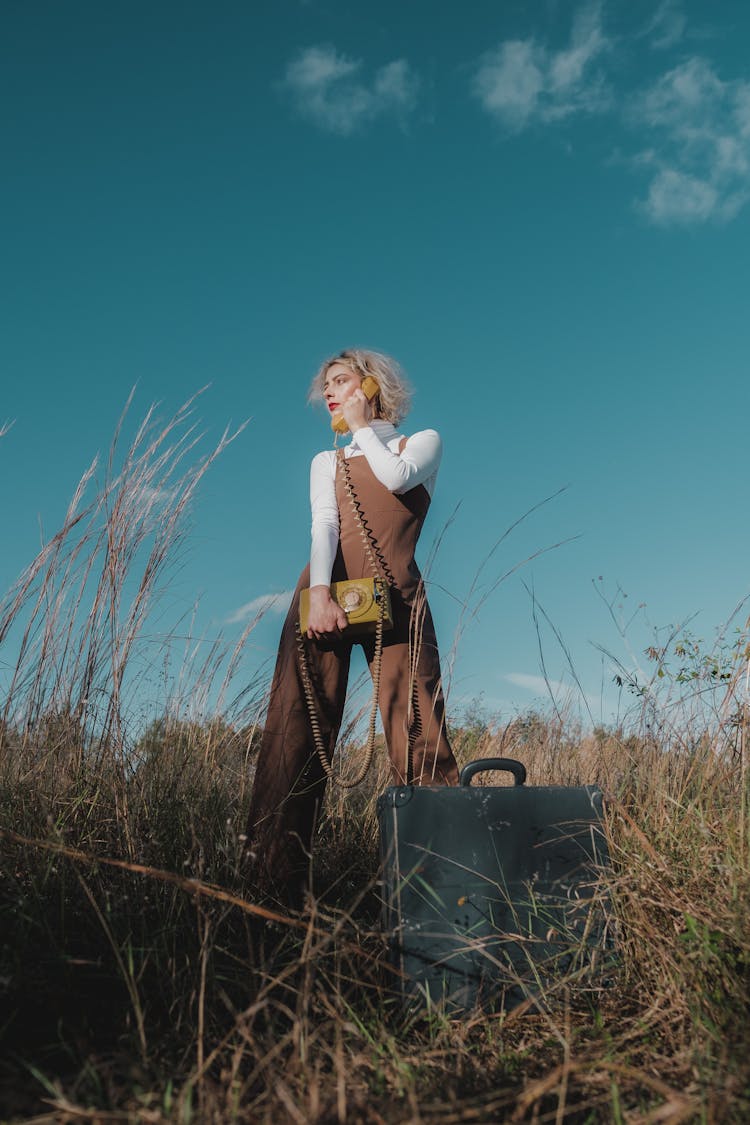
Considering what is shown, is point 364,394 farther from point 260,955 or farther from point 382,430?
point 260,955

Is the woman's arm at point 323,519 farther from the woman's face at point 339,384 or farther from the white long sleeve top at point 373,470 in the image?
the woman's face at point 339,384

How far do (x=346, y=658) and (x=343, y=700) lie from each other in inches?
5.4

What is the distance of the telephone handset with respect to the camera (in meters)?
2.84

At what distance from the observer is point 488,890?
1917 mm

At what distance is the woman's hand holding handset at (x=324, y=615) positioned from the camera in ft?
8.05

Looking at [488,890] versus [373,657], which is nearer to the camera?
[488,890]

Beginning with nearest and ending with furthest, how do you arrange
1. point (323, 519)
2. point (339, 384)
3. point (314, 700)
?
point (314, 700) < point (323, 519) < point (339, 384)

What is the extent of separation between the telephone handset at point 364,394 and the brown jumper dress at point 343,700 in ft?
0.69

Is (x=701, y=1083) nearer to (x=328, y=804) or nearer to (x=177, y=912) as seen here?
(x=177, y=912)

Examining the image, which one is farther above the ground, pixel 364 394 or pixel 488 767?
pixel 364 394

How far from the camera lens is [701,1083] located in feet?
4.28

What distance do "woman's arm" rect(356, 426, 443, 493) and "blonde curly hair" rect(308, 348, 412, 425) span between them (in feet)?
1.00

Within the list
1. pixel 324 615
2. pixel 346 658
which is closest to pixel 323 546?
pixel 324 615

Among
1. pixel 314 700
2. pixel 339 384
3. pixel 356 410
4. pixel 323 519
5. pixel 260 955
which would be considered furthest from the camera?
pixel 339 384
